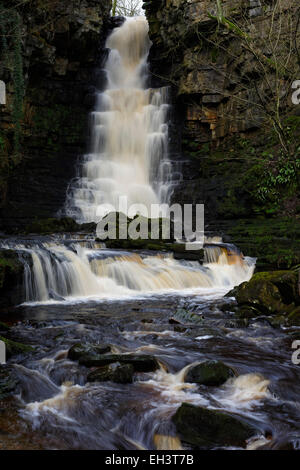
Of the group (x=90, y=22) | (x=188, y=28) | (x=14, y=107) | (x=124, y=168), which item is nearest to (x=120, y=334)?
(x=14, y=107)

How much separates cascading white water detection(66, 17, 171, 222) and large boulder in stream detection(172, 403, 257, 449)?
14.3 meters

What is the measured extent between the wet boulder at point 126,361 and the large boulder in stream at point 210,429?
1167 millimetres

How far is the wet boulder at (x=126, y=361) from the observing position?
13.8 ft

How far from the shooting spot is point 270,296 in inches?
280

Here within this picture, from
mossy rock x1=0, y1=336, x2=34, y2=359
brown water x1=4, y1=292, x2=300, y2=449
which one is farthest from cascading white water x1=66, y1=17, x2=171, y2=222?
mossy rock x1=0, y1=336, x2=34, y2=359

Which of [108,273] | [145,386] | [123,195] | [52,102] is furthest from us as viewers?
[52,102]

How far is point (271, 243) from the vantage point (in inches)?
485

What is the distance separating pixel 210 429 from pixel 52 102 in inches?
804
